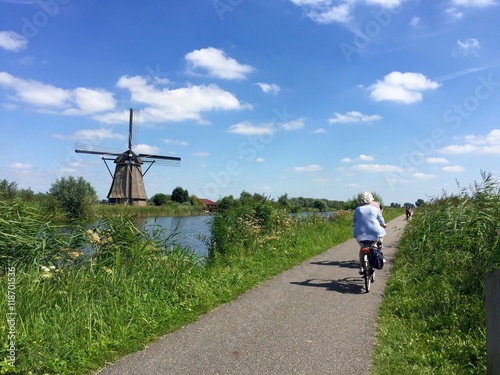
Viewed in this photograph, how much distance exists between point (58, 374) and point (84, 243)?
3.97m

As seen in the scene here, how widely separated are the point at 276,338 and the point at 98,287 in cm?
261

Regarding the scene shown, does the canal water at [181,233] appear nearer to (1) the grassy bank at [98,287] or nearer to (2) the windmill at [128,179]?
(1) the grassy bank at [98,287]

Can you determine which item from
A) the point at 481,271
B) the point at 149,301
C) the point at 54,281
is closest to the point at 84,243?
the point at 54,281

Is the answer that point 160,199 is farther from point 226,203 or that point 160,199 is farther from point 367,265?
point 367,265

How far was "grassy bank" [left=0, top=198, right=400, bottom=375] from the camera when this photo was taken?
3.85m

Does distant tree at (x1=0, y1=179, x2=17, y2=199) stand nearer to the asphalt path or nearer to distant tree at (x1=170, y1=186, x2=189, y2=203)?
the asphalt path

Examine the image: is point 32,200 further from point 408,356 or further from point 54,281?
point 408,356

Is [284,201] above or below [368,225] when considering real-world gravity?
above

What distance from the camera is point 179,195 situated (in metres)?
79.1

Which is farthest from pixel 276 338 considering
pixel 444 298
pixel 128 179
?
pixel 128 179

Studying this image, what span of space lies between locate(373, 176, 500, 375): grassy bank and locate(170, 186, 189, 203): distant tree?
70.9 meters

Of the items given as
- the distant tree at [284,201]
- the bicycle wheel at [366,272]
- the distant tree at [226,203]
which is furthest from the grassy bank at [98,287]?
the distant tree at [284,201]

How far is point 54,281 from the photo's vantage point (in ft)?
18.2

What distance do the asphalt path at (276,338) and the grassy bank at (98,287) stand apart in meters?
0.29
